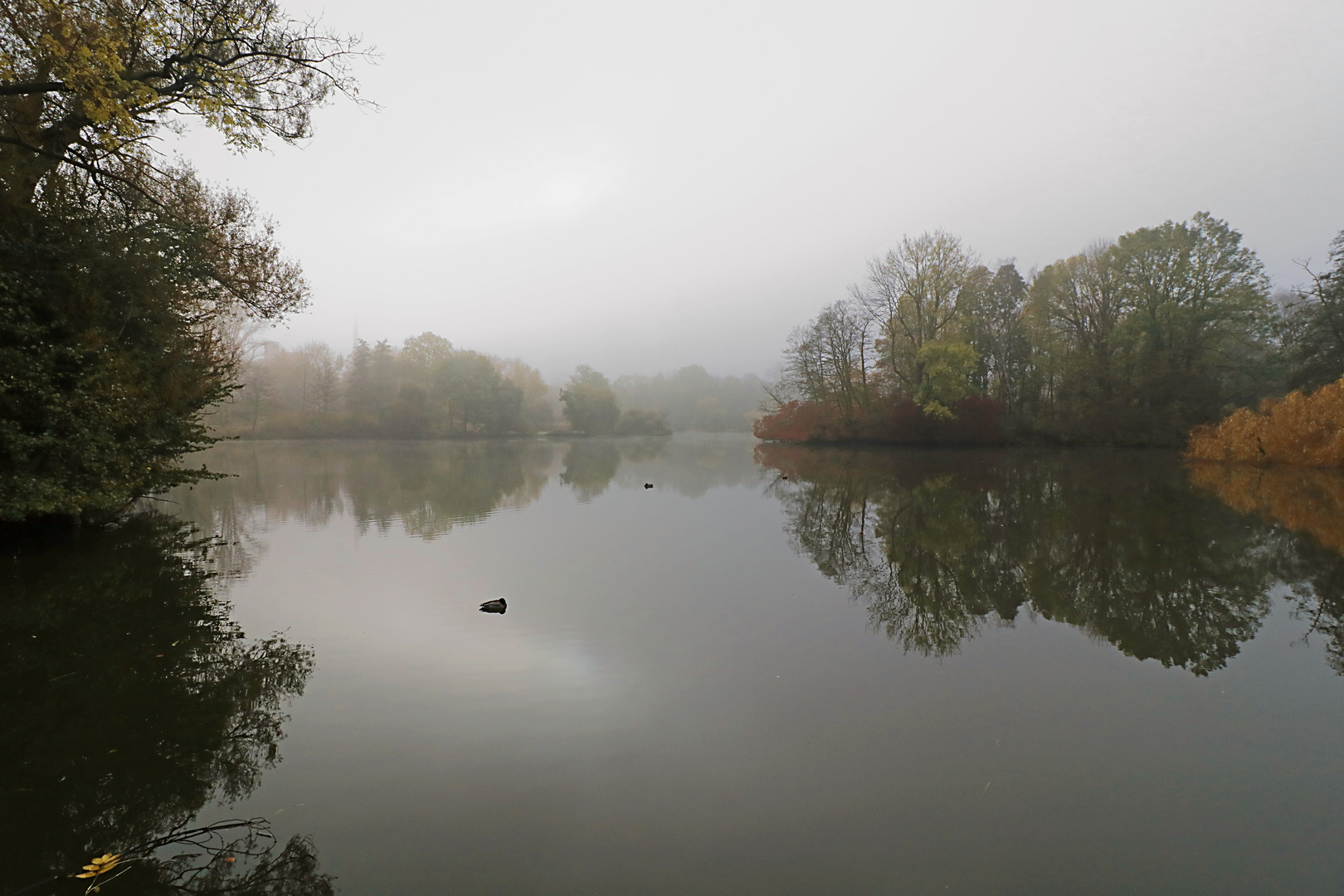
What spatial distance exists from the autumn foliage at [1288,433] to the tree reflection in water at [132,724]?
29.1 metres

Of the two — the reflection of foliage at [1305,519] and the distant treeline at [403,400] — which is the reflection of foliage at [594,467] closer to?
the reflection of foliage at [1305,519]

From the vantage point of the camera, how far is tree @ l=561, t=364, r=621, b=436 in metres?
69.8

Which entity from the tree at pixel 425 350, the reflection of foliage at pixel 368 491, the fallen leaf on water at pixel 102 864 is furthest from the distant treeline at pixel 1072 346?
the tree at pixel 425 350

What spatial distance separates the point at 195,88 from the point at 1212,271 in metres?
40.3

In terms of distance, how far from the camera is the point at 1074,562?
28.4 feet

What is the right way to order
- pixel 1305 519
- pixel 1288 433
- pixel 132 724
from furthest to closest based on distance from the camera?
1. pixel 1288 433
2. pixel 1305 519
3. pixel 132 724

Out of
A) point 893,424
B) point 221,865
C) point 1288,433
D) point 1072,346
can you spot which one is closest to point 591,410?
point 893,424

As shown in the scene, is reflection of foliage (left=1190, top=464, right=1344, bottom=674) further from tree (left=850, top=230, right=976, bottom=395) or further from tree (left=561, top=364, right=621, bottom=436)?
tree (left=561, top=364, right=621, bottom=436)

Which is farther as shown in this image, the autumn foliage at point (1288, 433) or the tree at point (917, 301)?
the tree at point (917, 301)

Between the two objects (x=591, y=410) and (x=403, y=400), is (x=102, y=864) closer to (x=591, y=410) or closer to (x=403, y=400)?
(x=403, y=400)

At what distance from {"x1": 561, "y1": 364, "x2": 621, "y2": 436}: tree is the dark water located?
5989 centimetres

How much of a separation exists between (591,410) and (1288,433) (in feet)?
191

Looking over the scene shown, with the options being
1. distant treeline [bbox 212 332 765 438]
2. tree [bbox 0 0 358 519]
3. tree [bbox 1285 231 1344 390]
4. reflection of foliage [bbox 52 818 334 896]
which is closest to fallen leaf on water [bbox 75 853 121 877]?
reflection of foliage [bbox 52 818 334 896]

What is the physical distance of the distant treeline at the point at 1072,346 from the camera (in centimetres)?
2894
